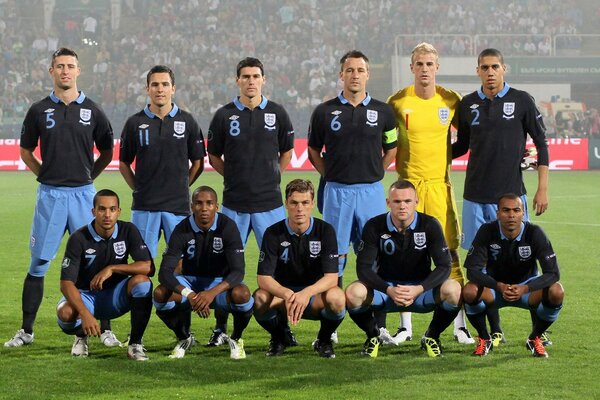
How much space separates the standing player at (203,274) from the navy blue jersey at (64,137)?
912mm

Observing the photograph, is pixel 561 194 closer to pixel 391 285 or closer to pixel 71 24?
pixel 391 285

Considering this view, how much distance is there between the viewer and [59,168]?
22.9 feet

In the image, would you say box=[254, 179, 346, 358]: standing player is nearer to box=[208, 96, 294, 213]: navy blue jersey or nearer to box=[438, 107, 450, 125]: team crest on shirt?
box=[208, 96, 294, 213]: navy blue jersey

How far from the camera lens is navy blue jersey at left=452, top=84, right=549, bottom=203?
704 cm

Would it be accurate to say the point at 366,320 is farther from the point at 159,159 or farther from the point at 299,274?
the point at 159,159

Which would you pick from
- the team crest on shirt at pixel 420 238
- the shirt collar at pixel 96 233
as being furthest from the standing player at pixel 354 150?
the shirt collar at pixel 96 233

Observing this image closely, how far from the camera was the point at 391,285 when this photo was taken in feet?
21.1

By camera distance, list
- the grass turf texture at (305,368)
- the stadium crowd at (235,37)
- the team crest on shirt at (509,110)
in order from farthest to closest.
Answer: the stadium crowd at (235,37), the team crest on shirt at (509,110), the grass turf texture at (305,368)

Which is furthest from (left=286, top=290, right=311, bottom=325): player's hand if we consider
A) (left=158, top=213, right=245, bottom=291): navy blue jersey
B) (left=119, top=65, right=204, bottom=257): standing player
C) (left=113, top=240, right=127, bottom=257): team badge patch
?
(left=119, top=65, right=204, bottom=257): standing player

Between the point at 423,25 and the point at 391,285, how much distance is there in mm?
26910

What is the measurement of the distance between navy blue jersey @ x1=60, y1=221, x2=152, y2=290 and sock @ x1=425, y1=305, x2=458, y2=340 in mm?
1825

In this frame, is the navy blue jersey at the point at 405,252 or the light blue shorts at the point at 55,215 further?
the light blue shorts at the point at 55,215

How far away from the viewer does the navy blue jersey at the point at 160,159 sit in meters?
7.05

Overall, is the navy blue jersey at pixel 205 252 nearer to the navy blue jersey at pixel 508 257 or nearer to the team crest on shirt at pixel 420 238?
the team crest on shirt at pixel 420 238
